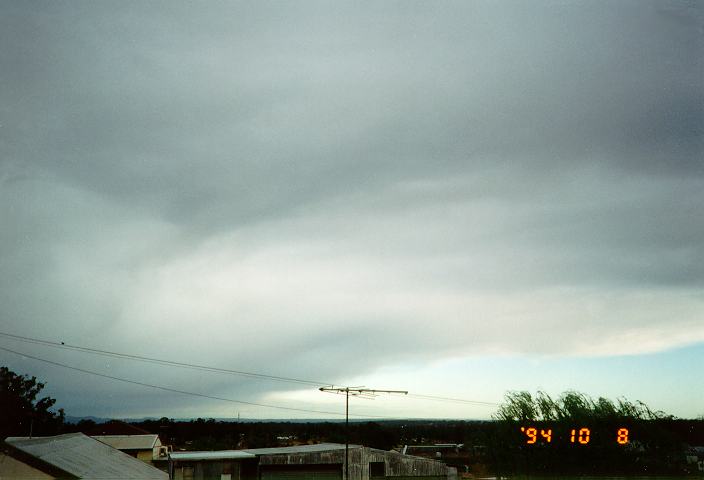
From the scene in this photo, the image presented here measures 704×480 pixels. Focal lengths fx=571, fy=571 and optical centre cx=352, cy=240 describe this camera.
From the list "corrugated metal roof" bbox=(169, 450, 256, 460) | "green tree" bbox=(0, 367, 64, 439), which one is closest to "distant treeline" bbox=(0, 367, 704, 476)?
"green tree" bbox=(0, 367, 64, 439)

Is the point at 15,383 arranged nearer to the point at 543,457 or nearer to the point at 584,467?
the point at 543,457

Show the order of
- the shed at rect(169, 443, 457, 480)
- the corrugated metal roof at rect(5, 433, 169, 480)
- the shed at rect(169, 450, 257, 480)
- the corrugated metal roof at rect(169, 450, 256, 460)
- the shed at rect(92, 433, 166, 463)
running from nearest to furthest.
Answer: the corrugated metal roof at rect(5, 433, 169, 480) < the corrugated metal roof at rect(169, 450, 256, 460) < the shed at rect(169, 450, 257, 480) < the shed at rect(169, 443, 457, 480) < the shed at rect(92, 433, 166, 463)

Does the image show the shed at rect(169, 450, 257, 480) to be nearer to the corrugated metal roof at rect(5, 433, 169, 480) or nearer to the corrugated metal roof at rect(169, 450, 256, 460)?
the corrugated metal roof at rect(169, 450, 256, 460)

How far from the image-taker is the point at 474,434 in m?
47.2

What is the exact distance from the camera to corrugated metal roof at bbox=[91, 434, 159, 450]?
53406 mm

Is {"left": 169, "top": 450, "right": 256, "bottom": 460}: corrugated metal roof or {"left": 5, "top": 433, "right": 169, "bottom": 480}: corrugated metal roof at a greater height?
{"left": 5, "top": 433, "right": 169, "bottom": 480}: corrugated metal roof

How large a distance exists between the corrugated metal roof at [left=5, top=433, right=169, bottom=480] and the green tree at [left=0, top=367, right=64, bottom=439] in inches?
393

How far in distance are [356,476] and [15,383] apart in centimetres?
2507

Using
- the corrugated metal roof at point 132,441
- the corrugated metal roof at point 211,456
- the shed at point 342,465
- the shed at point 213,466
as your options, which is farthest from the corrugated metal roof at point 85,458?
the corrugated metal roof at point 132,441

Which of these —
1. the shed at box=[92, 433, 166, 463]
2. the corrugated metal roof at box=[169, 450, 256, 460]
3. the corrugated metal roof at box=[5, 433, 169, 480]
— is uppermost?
the corrugated metal roof at box=[5, 433, 169, 480]

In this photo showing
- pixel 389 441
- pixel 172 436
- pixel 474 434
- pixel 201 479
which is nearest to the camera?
pixel 201 479

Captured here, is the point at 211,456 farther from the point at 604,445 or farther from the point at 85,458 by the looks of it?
the point at 604,445

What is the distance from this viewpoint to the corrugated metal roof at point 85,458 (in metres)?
18.0

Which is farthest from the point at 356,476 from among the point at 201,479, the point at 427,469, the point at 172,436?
the point at 172,436
